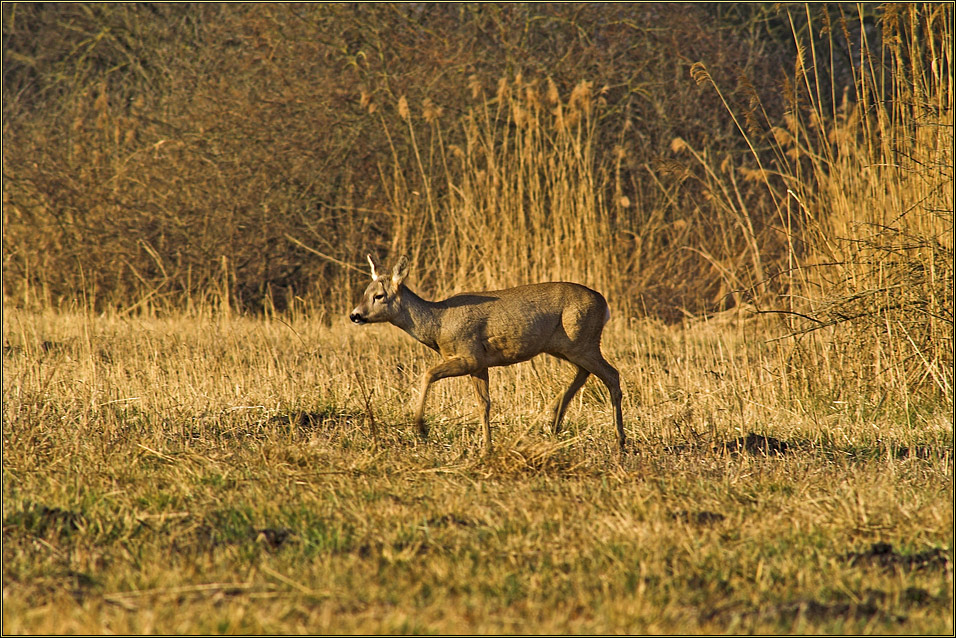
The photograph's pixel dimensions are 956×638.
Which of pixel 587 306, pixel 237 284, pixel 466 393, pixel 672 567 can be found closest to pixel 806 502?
pixel 672 567

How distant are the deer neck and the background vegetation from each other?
1.89ft

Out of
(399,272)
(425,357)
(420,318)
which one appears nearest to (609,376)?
(420,318)

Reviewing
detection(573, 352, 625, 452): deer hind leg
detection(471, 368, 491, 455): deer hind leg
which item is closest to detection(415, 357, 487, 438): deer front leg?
detection(471, 368, 491, 455): deer hind leg

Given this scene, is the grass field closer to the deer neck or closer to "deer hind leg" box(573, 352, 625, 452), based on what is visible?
"deer hind leg" box(573, 352, 625, 452)

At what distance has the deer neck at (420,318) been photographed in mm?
5949

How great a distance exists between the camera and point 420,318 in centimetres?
596

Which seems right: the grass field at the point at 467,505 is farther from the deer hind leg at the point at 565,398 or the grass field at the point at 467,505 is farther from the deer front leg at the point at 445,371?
the deer front leg at the point at 445,371

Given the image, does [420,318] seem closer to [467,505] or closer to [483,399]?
[483,399]

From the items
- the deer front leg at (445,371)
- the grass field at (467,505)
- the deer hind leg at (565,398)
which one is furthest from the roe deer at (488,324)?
the grass field at (467,505)

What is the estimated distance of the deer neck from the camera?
19.5 ft

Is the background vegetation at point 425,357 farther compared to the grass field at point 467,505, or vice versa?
the background vegetation at point 425,357

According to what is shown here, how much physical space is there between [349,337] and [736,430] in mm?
4748

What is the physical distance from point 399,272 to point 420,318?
0.29m

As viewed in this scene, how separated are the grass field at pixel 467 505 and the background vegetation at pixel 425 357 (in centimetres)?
2
